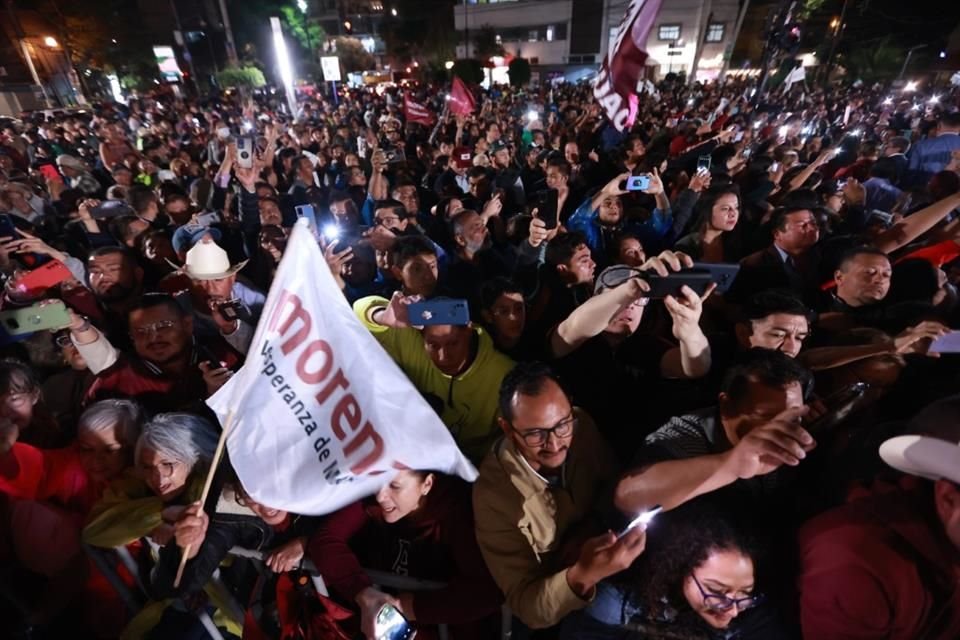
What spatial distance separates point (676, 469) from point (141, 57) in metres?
48.0

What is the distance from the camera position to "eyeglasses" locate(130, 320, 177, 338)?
10.1ft

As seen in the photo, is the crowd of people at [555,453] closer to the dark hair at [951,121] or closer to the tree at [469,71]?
the dark hair at [951,121]

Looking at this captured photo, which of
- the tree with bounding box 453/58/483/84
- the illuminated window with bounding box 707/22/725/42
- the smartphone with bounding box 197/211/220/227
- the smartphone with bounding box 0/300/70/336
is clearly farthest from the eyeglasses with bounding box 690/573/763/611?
the illuminated window with bounding box 707/22/725/42

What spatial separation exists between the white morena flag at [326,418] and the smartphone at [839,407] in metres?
1.77

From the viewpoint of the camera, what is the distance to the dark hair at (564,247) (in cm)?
360

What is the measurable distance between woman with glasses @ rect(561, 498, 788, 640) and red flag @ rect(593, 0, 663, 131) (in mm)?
6008

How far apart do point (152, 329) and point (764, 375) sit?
3.48 metres

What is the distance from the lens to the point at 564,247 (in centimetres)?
364

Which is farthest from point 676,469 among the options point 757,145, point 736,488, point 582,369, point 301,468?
point 757,145

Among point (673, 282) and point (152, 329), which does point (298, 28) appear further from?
point (673, 282)

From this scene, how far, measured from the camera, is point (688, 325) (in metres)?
2.30

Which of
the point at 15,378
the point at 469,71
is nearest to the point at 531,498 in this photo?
the point at 15,378

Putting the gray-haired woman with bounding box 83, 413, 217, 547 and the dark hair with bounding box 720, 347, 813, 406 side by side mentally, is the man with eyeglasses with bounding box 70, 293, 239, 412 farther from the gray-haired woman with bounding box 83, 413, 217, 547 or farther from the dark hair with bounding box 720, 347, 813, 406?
the dark hair with bounding box 720, 347, 813, 406

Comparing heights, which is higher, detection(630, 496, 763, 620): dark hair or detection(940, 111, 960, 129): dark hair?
detection(940, 111, 960, 129): dark hair
